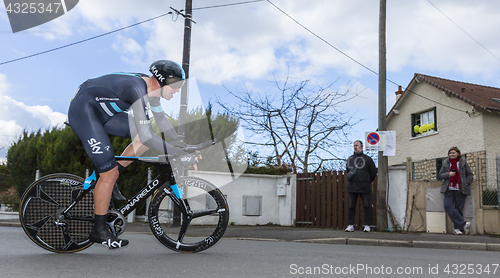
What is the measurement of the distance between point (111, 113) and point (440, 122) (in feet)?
68.6

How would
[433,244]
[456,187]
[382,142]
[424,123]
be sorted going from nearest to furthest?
[433,244], [456,187], [382,142], [424,123]

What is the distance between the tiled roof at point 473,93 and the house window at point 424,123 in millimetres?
1513

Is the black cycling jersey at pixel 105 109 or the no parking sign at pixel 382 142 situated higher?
the no parking sign at pixel 382 142

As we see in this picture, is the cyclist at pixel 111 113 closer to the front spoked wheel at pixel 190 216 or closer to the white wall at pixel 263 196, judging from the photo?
the front spoked wheel at pixel 190 216

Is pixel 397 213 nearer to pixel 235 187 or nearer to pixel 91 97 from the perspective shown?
pixel 235 187

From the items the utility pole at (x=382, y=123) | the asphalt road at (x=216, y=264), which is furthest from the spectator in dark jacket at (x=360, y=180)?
the asphalt road at (x=216, y=264)

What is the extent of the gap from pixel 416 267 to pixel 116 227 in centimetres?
289

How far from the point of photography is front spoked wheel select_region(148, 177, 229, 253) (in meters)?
4.43

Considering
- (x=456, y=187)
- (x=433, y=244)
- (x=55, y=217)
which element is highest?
(x=456, y=187)

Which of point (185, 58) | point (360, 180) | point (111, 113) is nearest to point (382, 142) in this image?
point (360, 180)

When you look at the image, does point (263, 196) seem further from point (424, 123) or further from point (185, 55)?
point (424, 123)

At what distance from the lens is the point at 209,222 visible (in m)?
4.74

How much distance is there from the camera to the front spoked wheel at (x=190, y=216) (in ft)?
14.5

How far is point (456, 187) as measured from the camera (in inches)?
377
